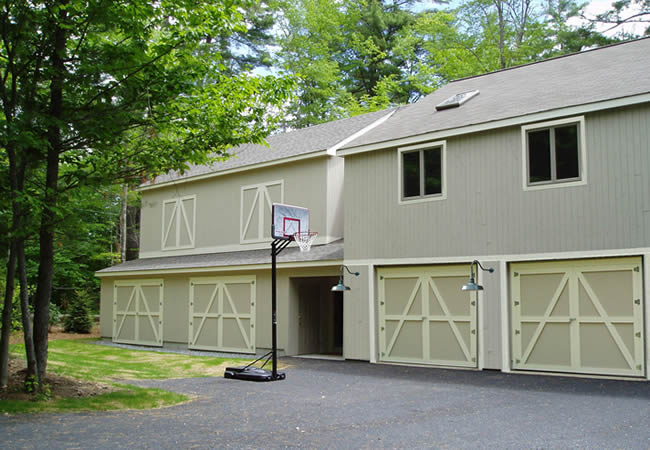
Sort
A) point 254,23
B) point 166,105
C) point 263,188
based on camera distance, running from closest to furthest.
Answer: point 166,105 < point 263,188 < point 254,23

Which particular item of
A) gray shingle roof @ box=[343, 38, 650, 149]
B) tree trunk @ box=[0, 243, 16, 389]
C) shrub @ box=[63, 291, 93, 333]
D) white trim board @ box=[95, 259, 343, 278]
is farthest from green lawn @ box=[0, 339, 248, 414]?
gray shingle roof @ box=[343, 38, 650, 149]

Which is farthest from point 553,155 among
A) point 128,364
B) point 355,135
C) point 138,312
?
point 138,312

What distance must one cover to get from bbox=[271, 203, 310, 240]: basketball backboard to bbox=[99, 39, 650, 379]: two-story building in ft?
6.42

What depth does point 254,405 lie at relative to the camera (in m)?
8.46

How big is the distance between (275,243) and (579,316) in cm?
542

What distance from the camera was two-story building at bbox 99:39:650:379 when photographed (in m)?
10.3

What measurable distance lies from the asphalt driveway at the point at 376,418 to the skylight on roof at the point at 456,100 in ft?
20.4

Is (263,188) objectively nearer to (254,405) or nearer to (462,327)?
(462,327)

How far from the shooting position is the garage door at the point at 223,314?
1600cm

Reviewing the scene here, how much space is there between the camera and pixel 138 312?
19406mm

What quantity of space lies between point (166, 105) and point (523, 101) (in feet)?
23.1

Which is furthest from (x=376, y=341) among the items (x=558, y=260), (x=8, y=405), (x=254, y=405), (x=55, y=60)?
(x=55, y=60)

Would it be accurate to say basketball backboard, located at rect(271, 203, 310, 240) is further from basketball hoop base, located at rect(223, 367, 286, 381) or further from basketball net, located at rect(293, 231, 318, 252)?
basketball hoop base, located at rect(223, 367, 286, 381)

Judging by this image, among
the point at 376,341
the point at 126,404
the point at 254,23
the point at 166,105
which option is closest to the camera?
the point at 126,404
